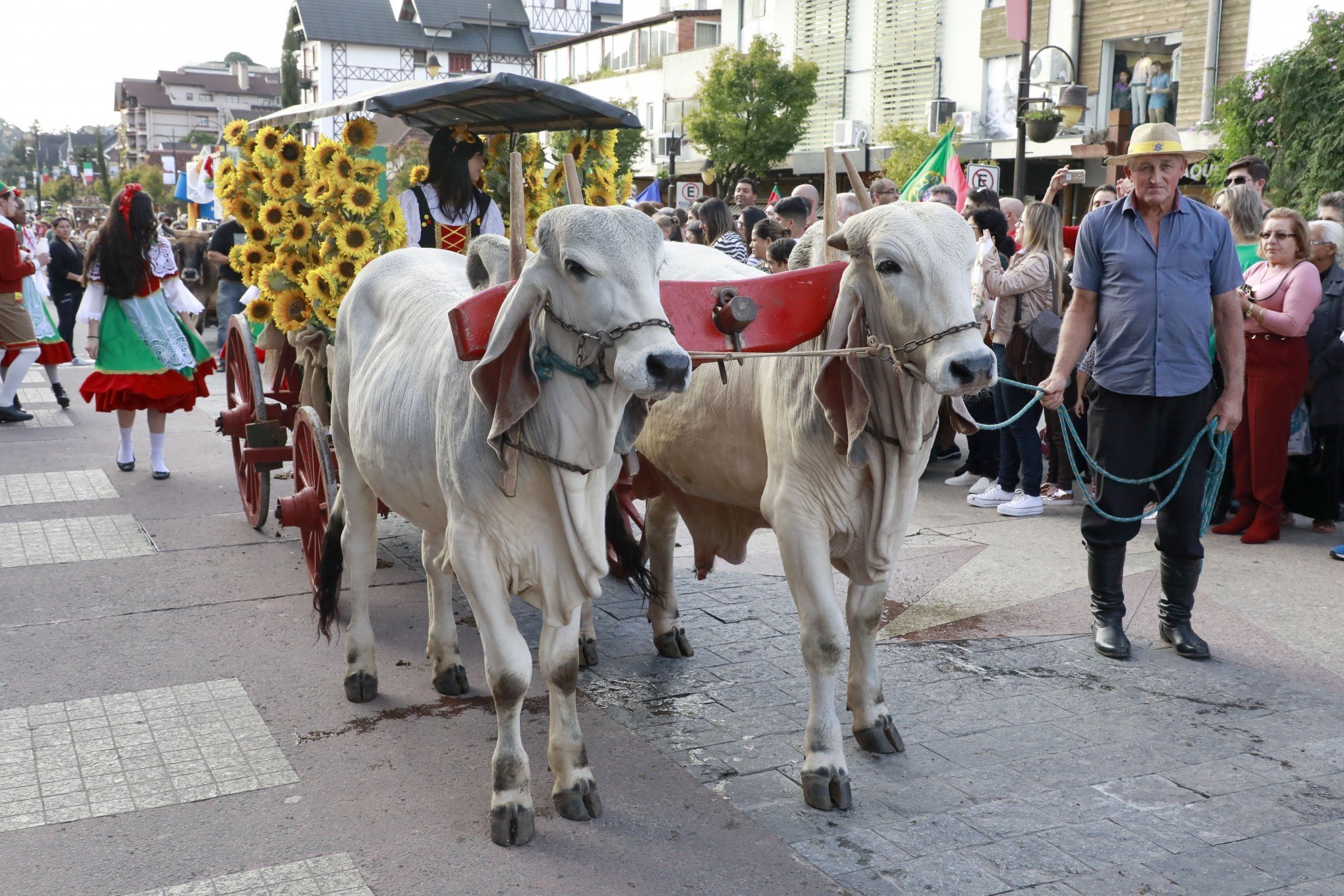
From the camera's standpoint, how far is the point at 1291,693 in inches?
191

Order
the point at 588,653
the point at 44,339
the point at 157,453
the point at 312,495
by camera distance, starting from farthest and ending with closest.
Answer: the point at 44,339 → the point at 157,453 → the point at 312,495 → the point at 588,653

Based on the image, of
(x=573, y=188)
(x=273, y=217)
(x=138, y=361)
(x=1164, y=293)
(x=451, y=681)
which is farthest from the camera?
(x=138, y=361)

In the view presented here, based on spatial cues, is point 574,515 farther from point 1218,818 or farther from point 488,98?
point 488,98

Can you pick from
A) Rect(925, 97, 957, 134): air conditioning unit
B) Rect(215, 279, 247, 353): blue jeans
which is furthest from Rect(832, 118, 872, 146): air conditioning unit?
Rect(215, 279, 247, 353): blue jeans

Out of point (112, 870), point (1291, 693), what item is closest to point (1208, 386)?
point (1291, 693)

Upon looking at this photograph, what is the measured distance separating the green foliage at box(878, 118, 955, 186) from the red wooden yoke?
60.1ft

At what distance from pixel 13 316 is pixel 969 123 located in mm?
21572

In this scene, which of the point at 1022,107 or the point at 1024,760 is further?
the point at 1022,107

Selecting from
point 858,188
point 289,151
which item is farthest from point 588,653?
point 289,151

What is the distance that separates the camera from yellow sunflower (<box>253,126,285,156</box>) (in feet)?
21.0

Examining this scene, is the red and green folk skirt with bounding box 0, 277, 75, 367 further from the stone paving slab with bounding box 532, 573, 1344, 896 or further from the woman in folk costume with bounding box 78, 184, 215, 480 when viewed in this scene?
the stone paving slab with bounding box 532, 573, 1344, 896

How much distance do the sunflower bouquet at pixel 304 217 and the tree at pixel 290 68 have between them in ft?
192

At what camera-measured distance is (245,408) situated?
7.12 meters

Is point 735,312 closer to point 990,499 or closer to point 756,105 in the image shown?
point 990,499
